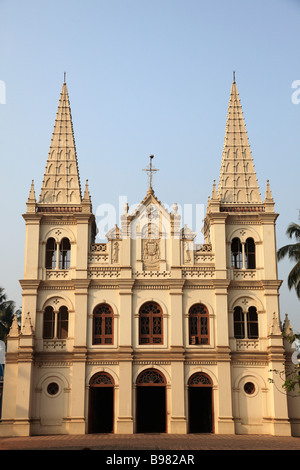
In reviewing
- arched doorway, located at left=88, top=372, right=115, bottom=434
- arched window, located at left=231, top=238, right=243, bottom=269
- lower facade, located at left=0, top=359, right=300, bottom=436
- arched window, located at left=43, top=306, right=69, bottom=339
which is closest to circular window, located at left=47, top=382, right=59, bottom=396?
lower facade, located at left=0, top=359, right=300, bottom=436

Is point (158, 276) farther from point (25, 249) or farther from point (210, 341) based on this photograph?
point (25, 249)

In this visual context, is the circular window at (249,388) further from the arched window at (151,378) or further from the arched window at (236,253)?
the arched window at (236,253)

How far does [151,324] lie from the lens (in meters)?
34.8

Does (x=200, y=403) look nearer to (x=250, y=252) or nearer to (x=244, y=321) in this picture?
(x=244, y=321)

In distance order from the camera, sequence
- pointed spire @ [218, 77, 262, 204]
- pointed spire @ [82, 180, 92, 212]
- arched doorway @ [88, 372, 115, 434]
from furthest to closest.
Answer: pointed spire @ [218, 77, 262, 204] < pointed spire @ [82, 180, 92, 212] < arched doorway @ [88, 372, 115, 434]

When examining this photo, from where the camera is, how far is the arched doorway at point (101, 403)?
3381 centimetres

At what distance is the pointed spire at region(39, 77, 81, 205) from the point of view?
→ 121ft

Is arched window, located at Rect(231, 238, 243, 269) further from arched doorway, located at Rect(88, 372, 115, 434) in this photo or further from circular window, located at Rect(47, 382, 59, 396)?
circular window, located at Rect(47, 382, 59, 396)

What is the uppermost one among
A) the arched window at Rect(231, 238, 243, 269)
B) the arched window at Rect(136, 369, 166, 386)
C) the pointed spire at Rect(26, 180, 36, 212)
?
the pointed spire at Rect(26, 180, 36, 212)

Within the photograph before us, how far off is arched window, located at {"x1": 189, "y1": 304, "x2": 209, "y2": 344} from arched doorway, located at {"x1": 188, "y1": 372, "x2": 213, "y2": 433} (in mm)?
1833

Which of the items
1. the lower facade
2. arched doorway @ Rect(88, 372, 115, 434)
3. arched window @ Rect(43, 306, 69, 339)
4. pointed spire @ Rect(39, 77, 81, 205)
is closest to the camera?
the lower facade

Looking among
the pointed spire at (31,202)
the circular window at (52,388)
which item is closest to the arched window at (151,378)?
the circular window at (52,388)

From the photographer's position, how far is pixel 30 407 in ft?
109

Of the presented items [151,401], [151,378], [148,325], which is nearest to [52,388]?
[151,378]
